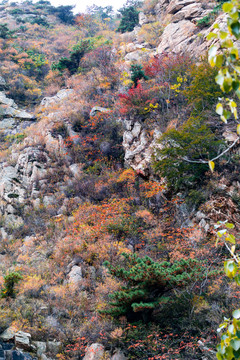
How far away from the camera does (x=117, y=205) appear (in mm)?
10703

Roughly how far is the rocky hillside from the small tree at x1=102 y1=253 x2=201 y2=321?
0.03 m

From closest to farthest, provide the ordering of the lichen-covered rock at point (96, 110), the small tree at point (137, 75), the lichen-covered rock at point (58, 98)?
the small tree at point (137, 75), the lichen-covered rock at point (96, 110), the lichen-covered rock at point (58, 98)

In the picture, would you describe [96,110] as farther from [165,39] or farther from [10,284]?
[10,284]

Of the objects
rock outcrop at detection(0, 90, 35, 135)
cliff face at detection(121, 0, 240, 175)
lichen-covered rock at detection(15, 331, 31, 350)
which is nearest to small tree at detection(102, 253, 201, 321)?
lichen-covered rock at detection(15, 331, 31, 350)

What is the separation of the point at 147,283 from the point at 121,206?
16.7ft

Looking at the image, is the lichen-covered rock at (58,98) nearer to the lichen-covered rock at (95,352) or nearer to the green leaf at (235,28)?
the lichen-covered rock at (95,352)

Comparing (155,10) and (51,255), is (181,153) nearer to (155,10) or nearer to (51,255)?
(51,255)

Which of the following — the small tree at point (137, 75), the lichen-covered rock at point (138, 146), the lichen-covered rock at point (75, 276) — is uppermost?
the small tree at point (137, 75)

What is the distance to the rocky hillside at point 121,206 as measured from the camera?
5707 mm

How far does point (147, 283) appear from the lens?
18.4 feet

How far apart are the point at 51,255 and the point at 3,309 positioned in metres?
2.92

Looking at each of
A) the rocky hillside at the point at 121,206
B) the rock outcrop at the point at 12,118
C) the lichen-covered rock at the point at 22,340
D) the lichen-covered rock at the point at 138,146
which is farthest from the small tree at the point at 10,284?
the rock outcrop at the point at 12,118

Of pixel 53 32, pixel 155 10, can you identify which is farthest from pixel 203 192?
pixel 53 32

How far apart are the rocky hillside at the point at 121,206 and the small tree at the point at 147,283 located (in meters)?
0.03
